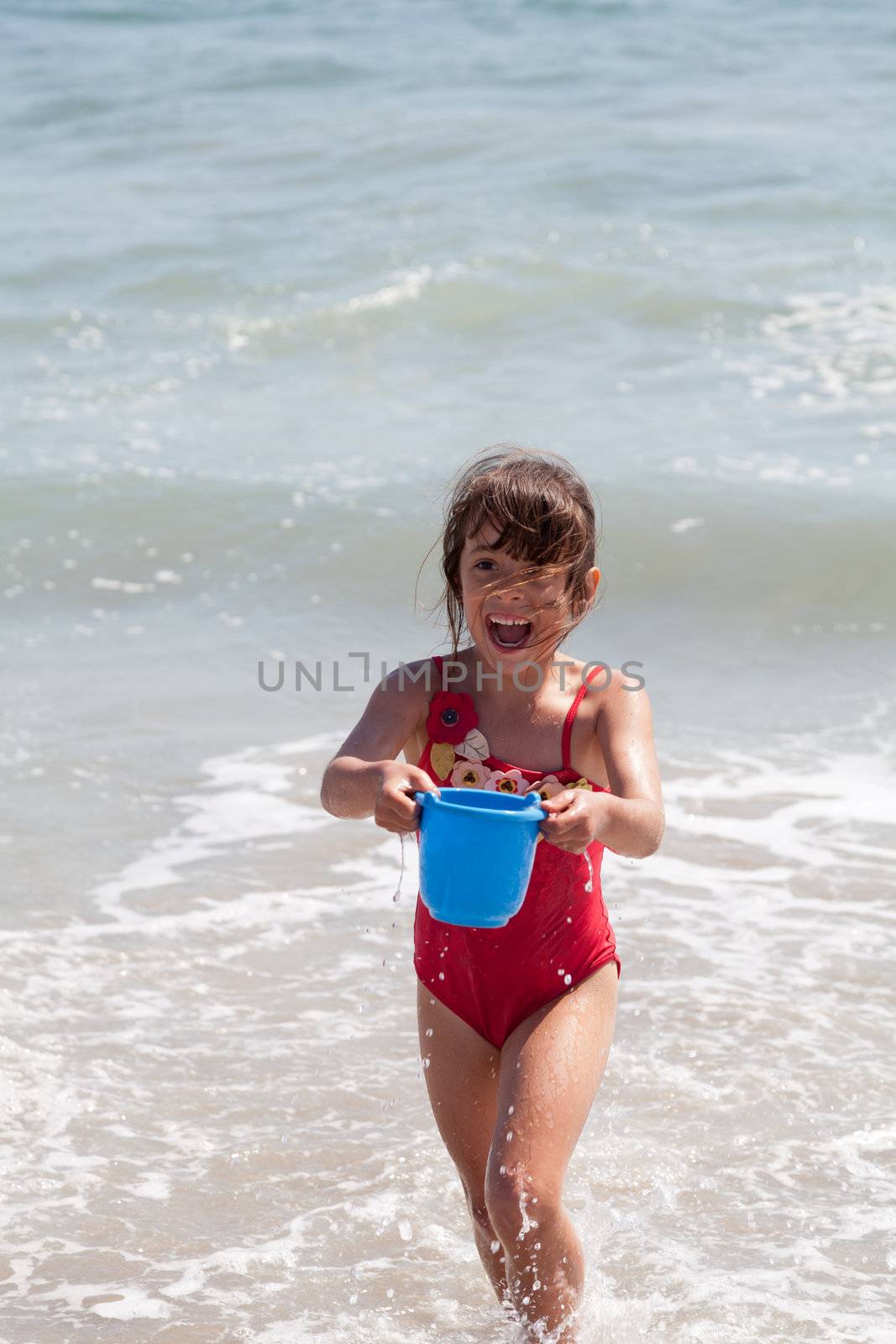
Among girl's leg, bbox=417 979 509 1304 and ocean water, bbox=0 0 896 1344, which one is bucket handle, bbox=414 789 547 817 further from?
ocean water, bbox=0 0 896 1344

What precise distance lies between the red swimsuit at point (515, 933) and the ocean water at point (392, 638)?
2.10ft

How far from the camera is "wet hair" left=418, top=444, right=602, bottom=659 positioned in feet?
8.95

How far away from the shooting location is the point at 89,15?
21172mm

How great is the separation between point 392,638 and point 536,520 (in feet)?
14.1

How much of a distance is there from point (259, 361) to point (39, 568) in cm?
327

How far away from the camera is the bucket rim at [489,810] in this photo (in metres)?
2.32

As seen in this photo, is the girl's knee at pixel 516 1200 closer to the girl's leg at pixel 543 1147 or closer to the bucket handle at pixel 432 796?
the girl's leg at pixel 543 1147

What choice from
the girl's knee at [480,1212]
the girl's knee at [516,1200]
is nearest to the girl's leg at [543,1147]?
the girl's knee at [516,1200]

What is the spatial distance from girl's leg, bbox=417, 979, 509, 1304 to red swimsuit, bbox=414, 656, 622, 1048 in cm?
3

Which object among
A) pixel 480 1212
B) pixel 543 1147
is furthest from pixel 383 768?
pixel 480 1212

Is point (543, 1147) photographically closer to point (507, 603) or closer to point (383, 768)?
point (383, 768)

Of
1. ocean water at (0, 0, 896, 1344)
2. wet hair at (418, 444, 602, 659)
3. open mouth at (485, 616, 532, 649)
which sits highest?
wet hair at (418, 444, 602, 659)

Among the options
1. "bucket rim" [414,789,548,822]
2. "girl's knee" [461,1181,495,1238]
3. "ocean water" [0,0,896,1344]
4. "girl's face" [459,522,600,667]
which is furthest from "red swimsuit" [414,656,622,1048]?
"ocean water" [0,0,896,1344]

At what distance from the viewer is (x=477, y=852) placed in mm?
2371
